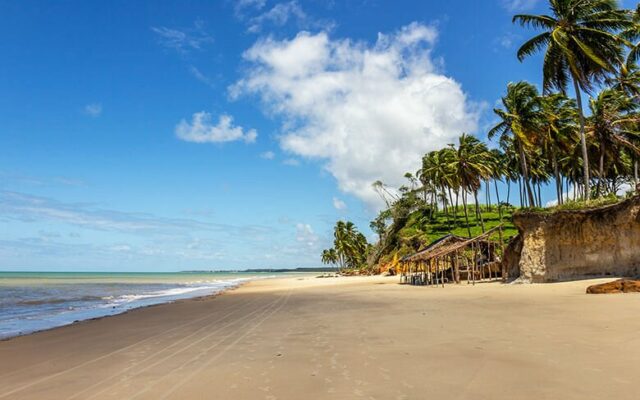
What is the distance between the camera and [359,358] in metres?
7.19

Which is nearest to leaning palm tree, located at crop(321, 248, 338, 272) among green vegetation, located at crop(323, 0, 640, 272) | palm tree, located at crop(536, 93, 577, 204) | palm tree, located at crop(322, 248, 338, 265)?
palm tree, located at crop(322, 248, 338, 265)

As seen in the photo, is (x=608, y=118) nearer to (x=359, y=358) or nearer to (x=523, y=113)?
(x=523, y=113)

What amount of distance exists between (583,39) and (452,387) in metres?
27.2

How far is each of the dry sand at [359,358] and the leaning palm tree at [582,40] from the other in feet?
53.0

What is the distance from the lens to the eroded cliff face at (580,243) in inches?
764

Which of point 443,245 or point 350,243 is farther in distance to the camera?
point 350,243

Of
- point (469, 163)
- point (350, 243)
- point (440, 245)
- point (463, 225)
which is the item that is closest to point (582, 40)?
point (440, 245)

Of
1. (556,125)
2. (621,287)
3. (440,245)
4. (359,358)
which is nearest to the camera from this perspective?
(359,358)

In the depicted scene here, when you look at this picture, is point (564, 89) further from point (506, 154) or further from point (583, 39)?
point (506, 154)

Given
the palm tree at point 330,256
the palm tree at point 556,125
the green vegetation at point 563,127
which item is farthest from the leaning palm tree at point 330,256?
the palm tree at point 556,125

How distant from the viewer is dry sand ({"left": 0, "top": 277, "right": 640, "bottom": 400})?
5.37 meters

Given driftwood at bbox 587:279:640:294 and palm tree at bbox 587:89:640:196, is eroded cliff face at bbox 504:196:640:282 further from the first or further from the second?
palm tree at bbox 587:89:640:196

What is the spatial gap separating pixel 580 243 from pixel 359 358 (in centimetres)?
1925

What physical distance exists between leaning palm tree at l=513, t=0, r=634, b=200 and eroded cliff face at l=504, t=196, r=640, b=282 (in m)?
3.90
